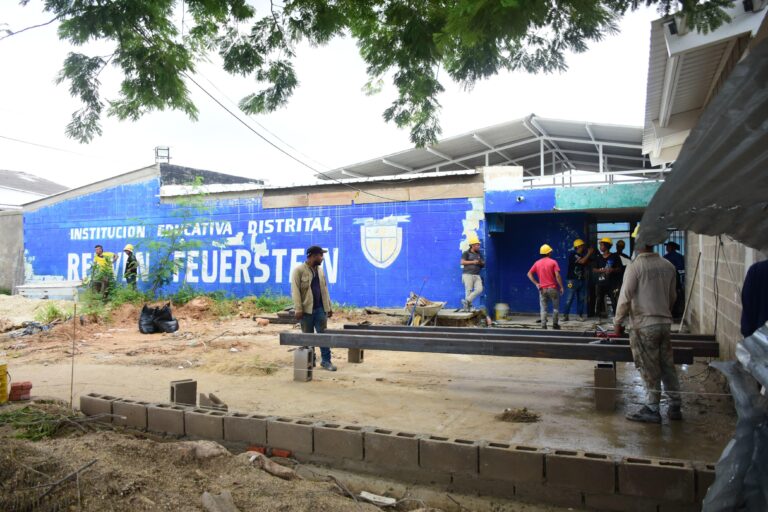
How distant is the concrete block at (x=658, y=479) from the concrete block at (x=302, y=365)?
13.8 ft

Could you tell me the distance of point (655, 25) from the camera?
476cm

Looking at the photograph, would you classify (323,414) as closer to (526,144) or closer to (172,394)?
(172,394)

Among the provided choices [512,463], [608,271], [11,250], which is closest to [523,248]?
[608,271]

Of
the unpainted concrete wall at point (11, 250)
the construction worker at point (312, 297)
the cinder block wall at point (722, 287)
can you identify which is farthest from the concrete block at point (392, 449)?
the unpainted concrete wall at point (11, 250)

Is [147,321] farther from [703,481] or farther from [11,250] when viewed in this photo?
[11,250]

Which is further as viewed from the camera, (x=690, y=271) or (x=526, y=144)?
(x=526, y=144)

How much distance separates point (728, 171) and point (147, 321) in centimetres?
1114

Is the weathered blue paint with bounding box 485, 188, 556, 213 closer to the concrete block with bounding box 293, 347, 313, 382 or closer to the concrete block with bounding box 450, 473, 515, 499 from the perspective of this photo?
the concrete block with bounding box 293, 347, 313, 382

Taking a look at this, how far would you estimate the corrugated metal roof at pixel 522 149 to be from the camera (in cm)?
1403

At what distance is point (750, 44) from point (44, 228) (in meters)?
20.6

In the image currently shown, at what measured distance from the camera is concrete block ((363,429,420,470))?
13.1ft

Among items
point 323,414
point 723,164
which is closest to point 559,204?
point 323,414

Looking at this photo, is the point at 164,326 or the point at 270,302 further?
the point at 270,302

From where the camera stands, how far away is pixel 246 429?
462 centimetres
